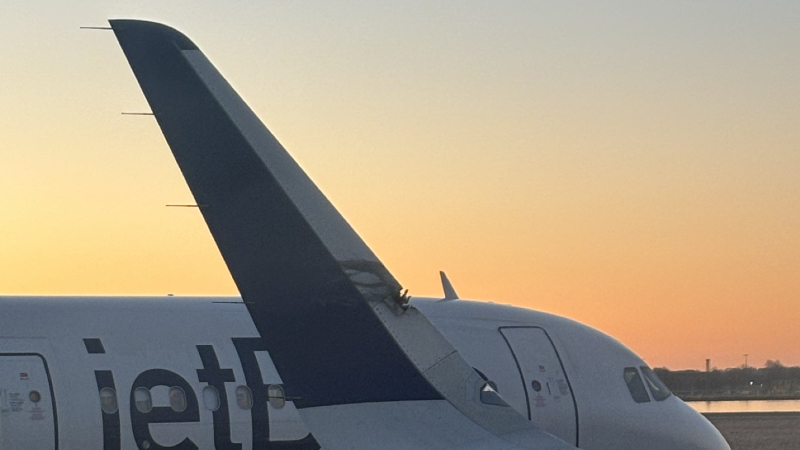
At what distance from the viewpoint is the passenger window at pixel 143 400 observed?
1511 cm

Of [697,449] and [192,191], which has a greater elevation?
[192,191]

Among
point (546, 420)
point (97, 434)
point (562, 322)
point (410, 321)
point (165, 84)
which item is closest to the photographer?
point (165, 84)

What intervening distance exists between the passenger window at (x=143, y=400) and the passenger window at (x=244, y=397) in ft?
3.59

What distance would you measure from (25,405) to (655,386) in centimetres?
881

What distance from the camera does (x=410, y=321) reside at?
26.2 feet

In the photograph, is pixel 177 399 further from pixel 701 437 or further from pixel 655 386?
pixel 701 437

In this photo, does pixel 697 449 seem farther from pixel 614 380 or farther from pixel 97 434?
pixel 97 434

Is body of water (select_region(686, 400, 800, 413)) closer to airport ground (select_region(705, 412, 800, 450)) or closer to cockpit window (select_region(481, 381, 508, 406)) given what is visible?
airport ground (select_region(705, 412, 800, 450))

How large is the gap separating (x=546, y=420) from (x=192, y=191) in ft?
35.0

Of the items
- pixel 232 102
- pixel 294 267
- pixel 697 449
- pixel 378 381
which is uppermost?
pixel 232 102

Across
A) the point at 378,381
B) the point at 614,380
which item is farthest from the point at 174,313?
the point at 378,381

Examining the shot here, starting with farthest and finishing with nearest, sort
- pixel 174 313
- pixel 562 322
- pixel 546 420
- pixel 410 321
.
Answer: pixel 562 322 < pixel 546 420 < pixel 174 313 < pixel 410 321

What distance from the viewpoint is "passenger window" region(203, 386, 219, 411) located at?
1556 centimetres

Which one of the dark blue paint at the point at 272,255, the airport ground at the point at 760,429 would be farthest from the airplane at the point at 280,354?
the airport ground at the point at 760,429
